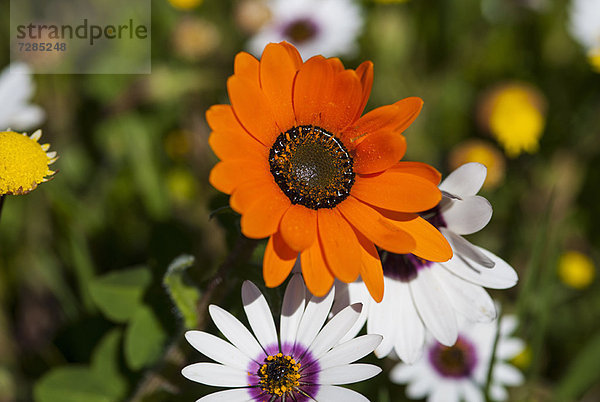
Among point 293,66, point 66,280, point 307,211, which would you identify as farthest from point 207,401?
point 66,280

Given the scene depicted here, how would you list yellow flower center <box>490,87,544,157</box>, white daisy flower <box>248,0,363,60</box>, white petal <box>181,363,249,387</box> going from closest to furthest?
white petal <box>181,363,249,387</box> → yellow flower center <box>490,87,544,157</box> → white daisy flower <box>248,0,363,60</box>

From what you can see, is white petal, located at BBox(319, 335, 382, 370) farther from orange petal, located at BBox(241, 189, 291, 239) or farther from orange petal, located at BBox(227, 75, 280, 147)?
orange petal, located at BBox(227, 75, 280, 147)

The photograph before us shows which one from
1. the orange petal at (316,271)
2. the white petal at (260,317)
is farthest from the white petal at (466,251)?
the white petal at (260,317)

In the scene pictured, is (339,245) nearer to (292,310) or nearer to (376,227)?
(376,227)

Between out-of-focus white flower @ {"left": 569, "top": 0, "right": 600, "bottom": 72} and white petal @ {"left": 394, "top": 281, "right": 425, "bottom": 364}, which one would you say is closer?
white petal @ {"left": 394, "top": 281, "right": 425, "bottom": 364}

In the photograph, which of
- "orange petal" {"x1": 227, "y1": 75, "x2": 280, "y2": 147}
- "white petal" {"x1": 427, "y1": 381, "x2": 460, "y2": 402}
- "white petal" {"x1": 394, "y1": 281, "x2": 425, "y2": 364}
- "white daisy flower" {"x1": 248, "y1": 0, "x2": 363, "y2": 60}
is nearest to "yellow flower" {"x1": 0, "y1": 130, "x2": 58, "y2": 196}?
"orange petal" {"x1": 227, "y1": 75, "x2": 280, "y2": 147}

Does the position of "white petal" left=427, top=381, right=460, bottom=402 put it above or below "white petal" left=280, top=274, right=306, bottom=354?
below

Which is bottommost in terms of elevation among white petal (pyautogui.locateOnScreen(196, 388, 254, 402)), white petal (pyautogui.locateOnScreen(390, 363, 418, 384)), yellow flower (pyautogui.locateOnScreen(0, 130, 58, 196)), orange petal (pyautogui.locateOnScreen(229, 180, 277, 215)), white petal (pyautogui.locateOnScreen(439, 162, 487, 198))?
white petal (pyautogui.locateOnScreen(196, 388, 254, 402))

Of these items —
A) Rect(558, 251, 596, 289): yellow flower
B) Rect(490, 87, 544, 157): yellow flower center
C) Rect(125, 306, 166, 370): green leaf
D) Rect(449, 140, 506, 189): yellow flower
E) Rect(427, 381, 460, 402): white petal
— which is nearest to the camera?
Rect(125, 306, 166, 370): green leaf

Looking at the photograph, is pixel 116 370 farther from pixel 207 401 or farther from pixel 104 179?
pixel 104 179
